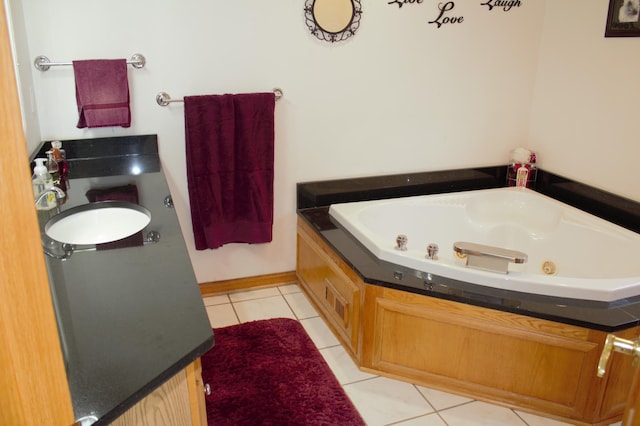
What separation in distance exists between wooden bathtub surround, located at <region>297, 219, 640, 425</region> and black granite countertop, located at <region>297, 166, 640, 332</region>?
4cm

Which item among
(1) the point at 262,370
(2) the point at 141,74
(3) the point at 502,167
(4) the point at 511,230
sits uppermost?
(2) the point at 141,74

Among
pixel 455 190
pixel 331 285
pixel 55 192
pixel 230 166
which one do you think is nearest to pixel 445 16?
pixel 455 190

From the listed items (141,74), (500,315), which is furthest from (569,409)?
(141,74)

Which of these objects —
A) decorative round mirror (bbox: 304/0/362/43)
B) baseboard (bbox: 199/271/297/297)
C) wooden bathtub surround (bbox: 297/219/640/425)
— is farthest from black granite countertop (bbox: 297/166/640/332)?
decorative round mirror (bbox: 304/0/362/43)

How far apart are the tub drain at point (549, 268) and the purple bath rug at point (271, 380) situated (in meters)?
1.39

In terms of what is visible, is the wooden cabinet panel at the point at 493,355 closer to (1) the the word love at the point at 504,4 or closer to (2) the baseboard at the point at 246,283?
(2) the baseboard at the point at 246,283

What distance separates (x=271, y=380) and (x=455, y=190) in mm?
1775

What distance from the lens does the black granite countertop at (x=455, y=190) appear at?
6.76 feet

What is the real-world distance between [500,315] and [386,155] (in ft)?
4.61

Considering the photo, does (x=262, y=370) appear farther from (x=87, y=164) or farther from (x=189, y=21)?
(x=189, y=21)

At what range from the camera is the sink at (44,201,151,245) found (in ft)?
6.31

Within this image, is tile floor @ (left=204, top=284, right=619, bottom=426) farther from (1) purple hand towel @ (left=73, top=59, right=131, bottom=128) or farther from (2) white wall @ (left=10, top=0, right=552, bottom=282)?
(1) purple hand towel @ (left=73, top=59, right=131, bottom=128)

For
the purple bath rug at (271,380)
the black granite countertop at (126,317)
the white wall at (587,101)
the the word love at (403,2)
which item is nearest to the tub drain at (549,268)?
the white wall at (587,101)

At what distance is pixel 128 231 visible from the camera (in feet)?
6.59
